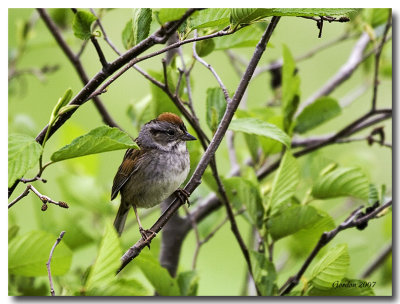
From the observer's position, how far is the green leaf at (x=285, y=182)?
1.27m

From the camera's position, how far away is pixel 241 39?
1299 mm

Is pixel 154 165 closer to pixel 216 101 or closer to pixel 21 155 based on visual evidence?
pixel 216 101

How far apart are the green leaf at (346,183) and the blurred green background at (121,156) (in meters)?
0.25

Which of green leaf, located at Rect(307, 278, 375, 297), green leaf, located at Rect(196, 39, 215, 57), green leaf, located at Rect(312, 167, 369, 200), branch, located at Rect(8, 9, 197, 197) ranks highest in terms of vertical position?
green leaf, located at Rect(196, 39, 215, 57)

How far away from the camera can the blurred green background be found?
155 centimetres

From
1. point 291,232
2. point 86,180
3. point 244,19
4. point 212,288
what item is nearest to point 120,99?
point 86,180

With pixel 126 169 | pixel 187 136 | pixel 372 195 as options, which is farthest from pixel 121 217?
pixel 372 195

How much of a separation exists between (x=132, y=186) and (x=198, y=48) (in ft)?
1.33

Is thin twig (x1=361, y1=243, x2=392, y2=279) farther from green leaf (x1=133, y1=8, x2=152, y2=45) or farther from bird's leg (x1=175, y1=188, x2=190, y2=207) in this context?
green leaf (x1=133, y1=8, x2=152, y2=45)

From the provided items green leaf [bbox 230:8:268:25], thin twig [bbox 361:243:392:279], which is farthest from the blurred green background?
green leaf [bbox 230:8:268:25]

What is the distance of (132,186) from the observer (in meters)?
1.46

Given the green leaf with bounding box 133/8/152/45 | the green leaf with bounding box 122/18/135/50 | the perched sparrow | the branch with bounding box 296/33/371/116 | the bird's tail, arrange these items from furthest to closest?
the branch with bounding box 296/33/371/116 < the bird's tail < the perched sparrow < the green leaf with bounding box 122/18/135/50 < the green leaf with bounding box 133/8/152/45

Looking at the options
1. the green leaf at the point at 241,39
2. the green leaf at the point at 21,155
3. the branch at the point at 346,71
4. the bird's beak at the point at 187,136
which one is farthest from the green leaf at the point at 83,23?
the branch at the point at 346,71

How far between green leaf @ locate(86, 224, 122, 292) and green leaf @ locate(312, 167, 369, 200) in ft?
2.12
